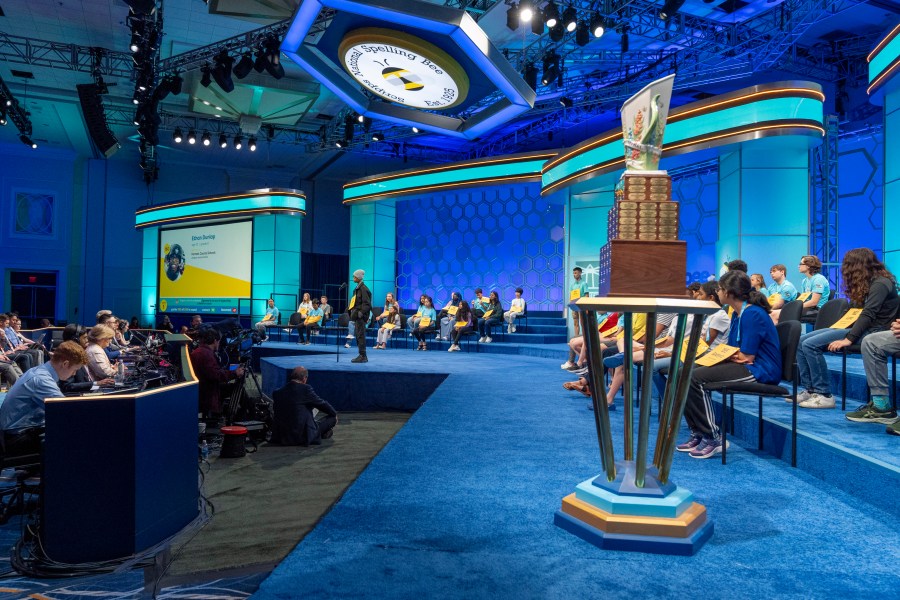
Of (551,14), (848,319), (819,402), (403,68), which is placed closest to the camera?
(848,319)

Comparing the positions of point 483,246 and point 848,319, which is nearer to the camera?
point 848,319

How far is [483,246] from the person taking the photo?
46.1ft

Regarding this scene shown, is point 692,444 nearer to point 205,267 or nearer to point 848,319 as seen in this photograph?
point 848,319

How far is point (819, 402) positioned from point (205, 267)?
1399 cm

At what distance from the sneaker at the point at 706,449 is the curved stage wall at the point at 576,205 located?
183 inches

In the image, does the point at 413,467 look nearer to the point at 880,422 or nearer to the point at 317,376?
the point at 880,422

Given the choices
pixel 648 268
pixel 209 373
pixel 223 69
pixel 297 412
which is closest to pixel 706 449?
pixel 648 268

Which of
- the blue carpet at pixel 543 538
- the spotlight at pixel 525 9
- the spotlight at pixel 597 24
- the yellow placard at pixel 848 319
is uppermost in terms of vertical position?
the spotlight at pixel 597 24

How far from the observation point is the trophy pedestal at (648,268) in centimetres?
199

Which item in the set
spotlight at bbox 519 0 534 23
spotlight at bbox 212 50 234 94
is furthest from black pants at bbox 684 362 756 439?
spotlight at bbox 212 50 234 94

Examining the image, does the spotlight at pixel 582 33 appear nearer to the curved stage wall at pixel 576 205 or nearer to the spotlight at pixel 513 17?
the spotlight at pixel 513 17

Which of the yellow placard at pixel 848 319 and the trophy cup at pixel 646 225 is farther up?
the trophy cup at pixel 646 225

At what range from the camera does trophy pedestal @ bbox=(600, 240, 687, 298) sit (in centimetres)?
199

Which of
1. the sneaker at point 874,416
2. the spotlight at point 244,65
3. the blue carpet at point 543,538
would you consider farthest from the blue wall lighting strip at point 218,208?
the sneaker at point 874,416
